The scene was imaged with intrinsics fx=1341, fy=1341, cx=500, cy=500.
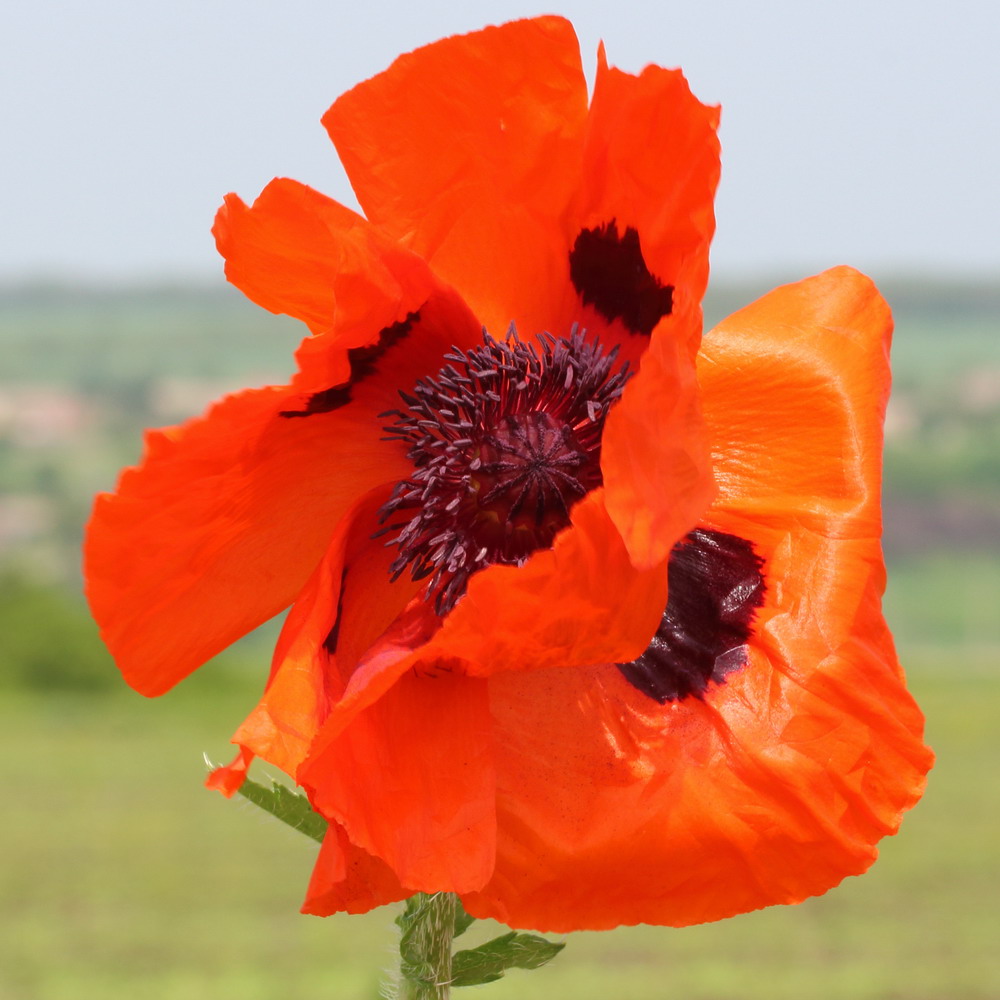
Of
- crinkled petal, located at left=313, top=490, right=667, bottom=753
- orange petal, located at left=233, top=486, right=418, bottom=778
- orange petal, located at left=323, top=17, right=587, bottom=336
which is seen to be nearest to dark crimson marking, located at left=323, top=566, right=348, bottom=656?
orange petal, located at left=233, top=486, right=418, bottom=778

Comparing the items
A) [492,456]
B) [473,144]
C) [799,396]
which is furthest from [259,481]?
[799,396]

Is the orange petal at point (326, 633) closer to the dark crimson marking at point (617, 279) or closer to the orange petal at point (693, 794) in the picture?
the orange petal at point (693, 794)

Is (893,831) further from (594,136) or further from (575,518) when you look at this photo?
(594,136)

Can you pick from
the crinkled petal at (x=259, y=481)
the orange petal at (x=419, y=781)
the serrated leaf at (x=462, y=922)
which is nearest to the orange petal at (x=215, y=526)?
the crinkled petal at (x=259, y=481)

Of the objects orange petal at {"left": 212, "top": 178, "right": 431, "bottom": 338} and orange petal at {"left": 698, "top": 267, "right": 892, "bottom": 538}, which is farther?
orange petal at {"left": 698, "top": 267, "right": 892, "bottom": 538}

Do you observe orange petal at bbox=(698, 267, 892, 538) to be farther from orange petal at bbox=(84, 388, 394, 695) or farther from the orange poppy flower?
orange petal at bbox=(84, 388, 394, 695)

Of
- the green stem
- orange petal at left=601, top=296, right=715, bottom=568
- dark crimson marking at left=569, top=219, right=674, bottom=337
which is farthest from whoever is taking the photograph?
dark crimson marking at left=569, top=219, right=674, bottom=337

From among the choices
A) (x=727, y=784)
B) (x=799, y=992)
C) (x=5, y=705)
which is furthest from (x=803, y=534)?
(x=5, y=705)

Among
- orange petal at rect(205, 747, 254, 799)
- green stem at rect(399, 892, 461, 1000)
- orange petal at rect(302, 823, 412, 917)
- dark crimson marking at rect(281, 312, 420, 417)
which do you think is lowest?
green stem at rect(399, 892, 461, 1000)

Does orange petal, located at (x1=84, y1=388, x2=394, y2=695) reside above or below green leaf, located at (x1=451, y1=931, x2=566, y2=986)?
above
